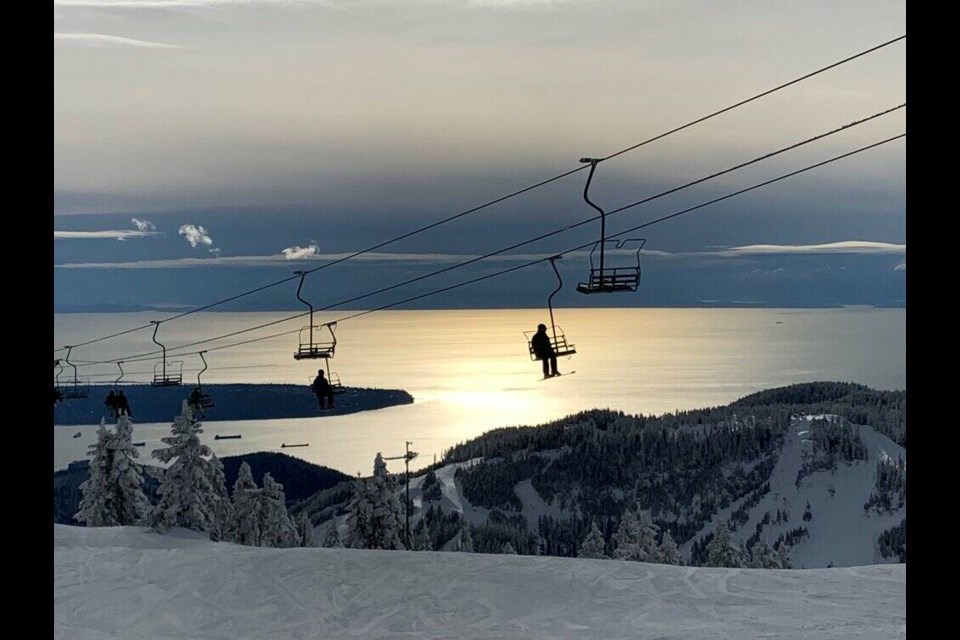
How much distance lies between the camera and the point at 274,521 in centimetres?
4312

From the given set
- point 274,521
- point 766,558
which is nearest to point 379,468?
point 274,521

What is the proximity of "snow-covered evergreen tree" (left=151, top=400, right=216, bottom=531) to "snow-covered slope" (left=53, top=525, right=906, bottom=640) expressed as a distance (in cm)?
1173

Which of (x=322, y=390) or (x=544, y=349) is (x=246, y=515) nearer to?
(x=322, y=390)

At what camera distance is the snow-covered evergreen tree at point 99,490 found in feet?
115

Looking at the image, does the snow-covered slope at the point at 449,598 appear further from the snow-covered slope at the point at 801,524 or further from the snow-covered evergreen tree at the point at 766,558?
the snow-covered slope at the point at 801,524

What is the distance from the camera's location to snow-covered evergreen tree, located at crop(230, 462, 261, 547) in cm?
4269

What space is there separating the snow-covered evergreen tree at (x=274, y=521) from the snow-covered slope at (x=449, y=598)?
901 inches

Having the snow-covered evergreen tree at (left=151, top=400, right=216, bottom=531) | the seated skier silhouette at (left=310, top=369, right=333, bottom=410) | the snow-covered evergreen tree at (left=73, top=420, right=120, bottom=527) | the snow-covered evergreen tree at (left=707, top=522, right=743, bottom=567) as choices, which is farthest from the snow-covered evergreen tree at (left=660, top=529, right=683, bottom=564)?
the seated skier silhouette at (left=310, top=369, right=333, bottom=410)

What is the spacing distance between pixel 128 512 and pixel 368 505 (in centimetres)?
890

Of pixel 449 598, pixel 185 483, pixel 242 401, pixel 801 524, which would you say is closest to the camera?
pixel 449 598

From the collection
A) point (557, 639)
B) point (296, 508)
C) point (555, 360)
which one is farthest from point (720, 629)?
point (296, 508)

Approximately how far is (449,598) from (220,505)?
24.6 meters

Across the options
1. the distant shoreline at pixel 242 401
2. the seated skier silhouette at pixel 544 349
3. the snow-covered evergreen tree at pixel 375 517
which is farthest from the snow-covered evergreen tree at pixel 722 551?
the distant shoreline at pixel 242 401
